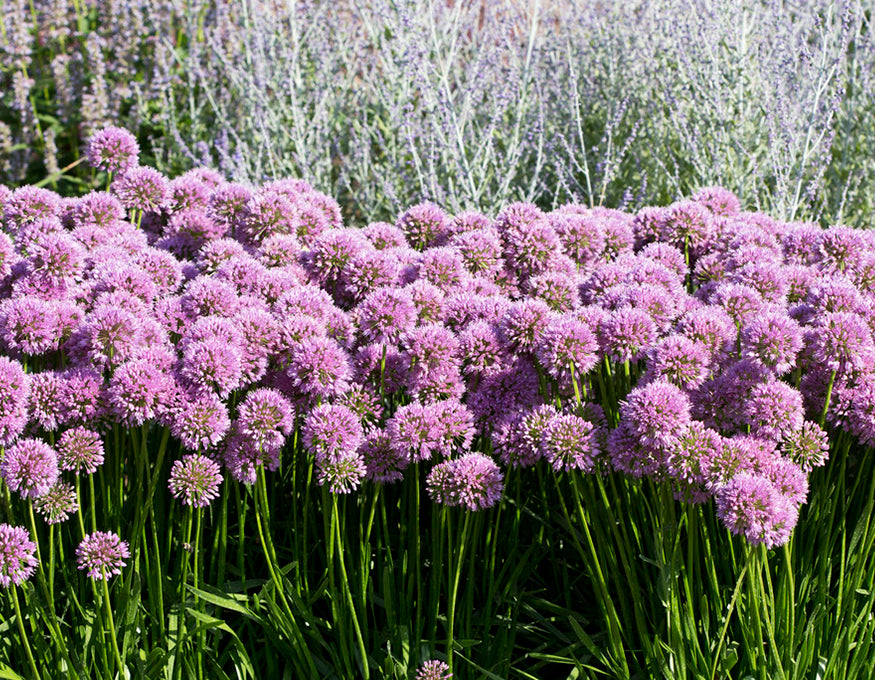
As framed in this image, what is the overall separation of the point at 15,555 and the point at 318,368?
749mm

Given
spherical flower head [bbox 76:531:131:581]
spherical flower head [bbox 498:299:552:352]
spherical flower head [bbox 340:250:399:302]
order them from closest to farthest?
spherical flower head [bbox 76:531:131:581]
spherical flower head [bbox 498:299:552:352]
spherical flower head [bbox 340:250:399:302]

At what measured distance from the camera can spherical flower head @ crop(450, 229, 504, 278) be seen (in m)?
2.68

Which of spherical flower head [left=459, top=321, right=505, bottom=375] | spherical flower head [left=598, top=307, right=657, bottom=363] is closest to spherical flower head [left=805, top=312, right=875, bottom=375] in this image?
spherical flower head [left=598, top=307, right=657, bottom=363]

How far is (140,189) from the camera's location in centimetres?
304

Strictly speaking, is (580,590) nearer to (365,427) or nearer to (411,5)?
(365,427)

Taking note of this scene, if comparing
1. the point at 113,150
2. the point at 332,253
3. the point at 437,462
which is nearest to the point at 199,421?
the point at 437,462

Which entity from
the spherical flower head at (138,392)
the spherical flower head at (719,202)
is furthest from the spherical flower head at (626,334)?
the spherical flower head at (719,202)

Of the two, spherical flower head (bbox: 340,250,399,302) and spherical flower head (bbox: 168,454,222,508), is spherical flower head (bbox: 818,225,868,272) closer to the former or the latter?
spherical flower head (bbox: 340,250,399,302)

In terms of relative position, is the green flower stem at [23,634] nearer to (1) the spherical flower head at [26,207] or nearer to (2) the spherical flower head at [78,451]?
(2) the spherical flower head at [78,451]

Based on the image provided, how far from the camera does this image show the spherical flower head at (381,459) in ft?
6.88

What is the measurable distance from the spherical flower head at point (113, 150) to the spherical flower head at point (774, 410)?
7.34 ft

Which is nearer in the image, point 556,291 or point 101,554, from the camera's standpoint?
point 101,554

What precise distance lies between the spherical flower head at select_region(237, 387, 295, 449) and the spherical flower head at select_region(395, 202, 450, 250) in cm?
109

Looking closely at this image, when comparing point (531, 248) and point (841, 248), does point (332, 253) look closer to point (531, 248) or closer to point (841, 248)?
point (531, 248)
